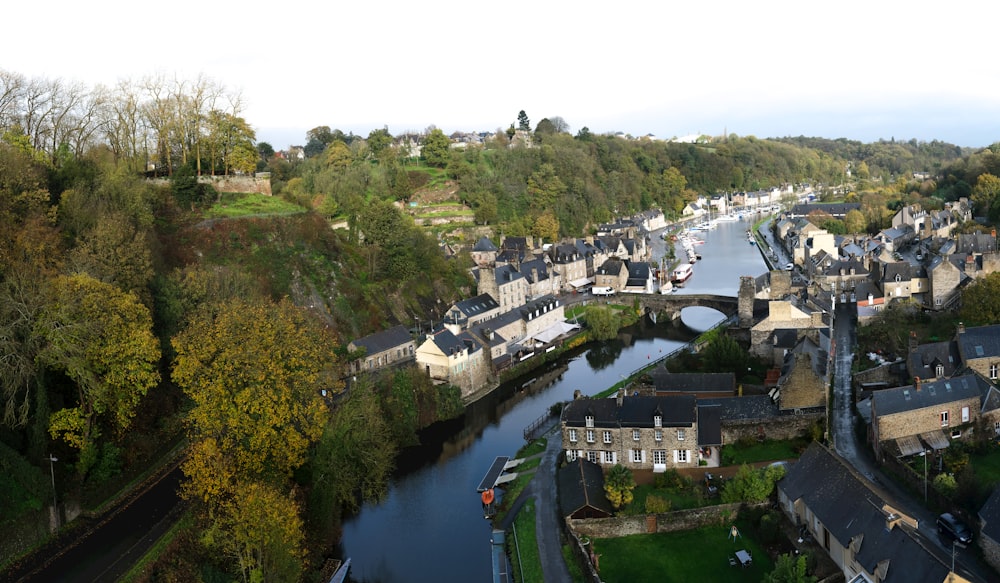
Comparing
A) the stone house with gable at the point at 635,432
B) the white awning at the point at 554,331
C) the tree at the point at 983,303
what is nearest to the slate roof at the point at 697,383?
the stone house with gable at the point at 635,432

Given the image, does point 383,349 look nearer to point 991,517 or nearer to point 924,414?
point 924,414

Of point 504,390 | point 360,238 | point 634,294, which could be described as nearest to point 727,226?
point 634,294

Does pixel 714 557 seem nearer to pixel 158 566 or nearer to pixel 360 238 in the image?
pixel 158 566

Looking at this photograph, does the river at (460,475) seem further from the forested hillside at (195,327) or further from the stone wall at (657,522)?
the stone wall at (657,522)

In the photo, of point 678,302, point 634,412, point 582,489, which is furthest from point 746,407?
point 678,302

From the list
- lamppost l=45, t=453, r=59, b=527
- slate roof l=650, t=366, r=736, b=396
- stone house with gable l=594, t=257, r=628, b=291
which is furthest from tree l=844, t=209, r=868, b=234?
lamppost l=45, t=453, r=59, b=527

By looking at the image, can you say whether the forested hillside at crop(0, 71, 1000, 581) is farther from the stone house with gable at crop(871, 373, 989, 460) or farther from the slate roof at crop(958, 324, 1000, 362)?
the slate roof at crop(958, 324, 1000, 362)

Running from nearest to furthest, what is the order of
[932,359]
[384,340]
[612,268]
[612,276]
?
[932,359] → [384,340] → [612,276] → [612,268]
